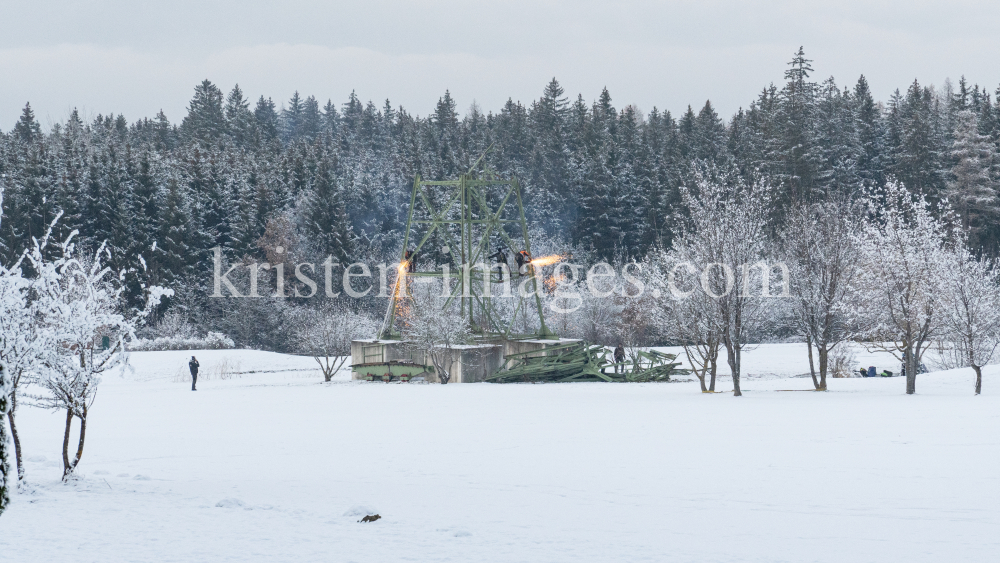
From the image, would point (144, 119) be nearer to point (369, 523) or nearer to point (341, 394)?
point (341, 394)

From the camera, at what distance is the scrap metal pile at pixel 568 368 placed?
104 ft

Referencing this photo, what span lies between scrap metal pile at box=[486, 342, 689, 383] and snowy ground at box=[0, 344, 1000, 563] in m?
9.51

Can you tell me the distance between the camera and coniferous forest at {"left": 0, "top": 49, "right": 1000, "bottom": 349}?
5869 centimetres

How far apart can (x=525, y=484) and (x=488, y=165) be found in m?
60.6

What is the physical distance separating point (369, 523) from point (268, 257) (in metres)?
53.0

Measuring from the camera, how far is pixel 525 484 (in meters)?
11.4

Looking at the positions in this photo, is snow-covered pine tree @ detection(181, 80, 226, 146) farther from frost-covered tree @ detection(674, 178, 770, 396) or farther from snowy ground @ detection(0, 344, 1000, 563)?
snowy ground @ detection(0, 344, 1000, 563)

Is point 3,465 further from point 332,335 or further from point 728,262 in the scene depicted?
point 332,335

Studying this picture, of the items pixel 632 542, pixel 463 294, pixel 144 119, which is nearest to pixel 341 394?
pixel 463 294

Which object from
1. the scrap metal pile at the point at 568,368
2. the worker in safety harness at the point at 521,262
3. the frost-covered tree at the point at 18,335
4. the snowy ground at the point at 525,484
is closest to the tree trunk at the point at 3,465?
the snowy ground at the point at 525,484

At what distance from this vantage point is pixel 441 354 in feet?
106

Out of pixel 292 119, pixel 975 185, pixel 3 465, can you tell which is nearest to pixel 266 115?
pixel 292 119

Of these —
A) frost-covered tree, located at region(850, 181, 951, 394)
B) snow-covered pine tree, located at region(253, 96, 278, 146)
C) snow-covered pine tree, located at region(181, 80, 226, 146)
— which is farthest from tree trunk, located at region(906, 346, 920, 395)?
snow-covered pine tree, located at region(253, 96, 278, 146)

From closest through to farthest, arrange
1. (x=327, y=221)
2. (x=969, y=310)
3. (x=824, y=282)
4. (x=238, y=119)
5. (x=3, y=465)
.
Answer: (x=3, y=465), (x=969, y=310), (x=824, y=282), (x=327, y=221), (x=238, y=119)
